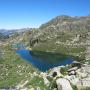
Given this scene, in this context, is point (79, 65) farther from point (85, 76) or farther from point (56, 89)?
point (56, 89)

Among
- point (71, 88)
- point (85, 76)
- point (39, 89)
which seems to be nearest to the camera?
point (71, 88)

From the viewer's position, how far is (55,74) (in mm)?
39781

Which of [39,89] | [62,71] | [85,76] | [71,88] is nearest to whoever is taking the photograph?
[71,88]

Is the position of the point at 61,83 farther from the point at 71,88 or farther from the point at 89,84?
the point at 89,84

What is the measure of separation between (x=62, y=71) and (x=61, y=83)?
9.99m

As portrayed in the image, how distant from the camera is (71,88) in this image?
104ft

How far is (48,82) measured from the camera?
3669 cm

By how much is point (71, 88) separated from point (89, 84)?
9.39 ft

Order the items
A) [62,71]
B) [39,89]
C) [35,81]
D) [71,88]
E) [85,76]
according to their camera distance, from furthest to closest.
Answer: [62,71] → [35,81] → [85,76] → [39,89] → [71,88]

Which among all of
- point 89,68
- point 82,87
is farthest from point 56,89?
point 89,68

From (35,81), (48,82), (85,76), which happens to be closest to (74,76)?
(85,76)

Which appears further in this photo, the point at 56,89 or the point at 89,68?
the point at 89,68

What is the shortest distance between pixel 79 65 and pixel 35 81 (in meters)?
8.83

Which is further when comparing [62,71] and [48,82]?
[62,71]
